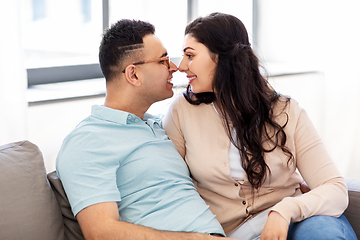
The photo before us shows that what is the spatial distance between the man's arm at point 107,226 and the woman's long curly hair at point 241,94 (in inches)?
19.4

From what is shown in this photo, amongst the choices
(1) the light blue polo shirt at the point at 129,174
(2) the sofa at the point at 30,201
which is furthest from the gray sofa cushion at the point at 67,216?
(1) the light blue polo shirt at the point at 129,174

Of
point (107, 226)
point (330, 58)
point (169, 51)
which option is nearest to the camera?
point (107, 226)

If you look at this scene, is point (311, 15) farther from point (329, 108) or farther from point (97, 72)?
point (97, 72)

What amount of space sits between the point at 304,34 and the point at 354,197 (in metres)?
1.92

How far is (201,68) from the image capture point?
154 centimetres

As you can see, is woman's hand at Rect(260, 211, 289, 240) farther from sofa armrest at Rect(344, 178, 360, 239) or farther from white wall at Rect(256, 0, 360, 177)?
white wall at Rect(256, 0, 360, 177)

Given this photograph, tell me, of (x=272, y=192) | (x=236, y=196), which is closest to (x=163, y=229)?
(x=236, y=196)

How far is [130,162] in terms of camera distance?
1.38 meters

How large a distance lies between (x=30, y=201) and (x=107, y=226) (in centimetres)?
29

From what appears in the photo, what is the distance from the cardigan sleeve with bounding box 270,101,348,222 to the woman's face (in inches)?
13.9

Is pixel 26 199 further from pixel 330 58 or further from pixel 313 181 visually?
pixel 330 58

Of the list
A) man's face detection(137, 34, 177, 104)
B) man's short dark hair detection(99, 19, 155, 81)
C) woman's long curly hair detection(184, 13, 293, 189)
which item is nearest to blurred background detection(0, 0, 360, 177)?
woman's long curly hair detection(184, 13, 293, 189)

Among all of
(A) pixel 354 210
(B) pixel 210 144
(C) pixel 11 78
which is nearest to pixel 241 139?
(B) pixel 210 144

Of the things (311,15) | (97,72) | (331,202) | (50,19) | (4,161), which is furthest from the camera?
(311,15)
